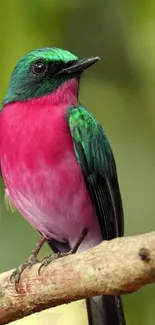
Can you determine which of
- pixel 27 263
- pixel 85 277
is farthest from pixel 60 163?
pixel 85 277

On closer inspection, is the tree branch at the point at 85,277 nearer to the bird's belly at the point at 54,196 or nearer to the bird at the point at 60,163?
the bird at the point at 60,163

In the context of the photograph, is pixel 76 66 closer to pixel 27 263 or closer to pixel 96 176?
pixel 96 176

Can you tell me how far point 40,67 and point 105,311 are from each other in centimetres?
137

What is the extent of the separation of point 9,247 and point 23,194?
347 millimetres

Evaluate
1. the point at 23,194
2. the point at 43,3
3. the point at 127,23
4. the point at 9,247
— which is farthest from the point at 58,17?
the point at 9,247

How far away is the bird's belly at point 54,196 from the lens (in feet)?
15.1

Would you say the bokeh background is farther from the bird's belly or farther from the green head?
the bird's belly

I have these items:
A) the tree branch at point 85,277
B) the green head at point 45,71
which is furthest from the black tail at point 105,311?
the green head at point 45,71

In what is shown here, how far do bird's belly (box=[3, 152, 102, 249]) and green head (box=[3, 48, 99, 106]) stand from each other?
45 centimetres

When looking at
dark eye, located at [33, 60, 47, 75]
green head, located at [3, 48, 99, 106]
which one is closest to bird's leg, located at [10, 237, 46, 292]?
green head, located at [3, 48, 99, 106]

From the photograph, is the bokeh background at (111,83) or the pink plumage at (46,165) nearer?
the bokeh background at (111,83)

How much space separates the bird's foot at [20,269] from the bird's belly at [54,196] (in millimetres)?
240

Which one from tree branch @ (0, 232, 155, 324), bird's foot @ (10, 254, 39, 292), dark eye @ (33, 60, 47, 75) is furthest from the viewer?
dark eye @ (33, 60, 47, 75)

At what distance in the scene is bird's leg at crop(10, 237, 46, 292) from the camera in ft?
13.8
